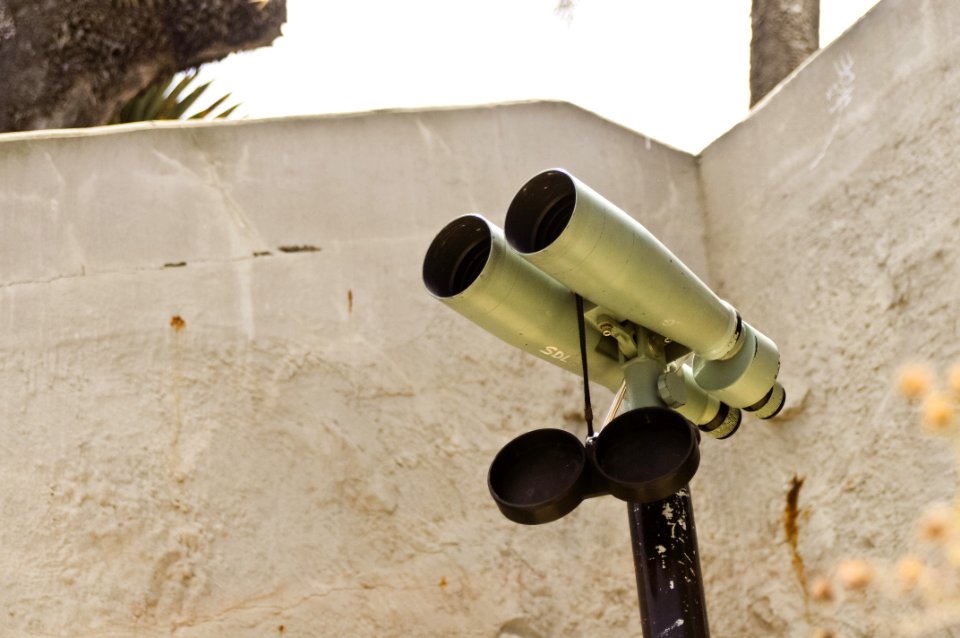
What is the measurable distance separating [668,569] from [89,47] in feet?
13.5

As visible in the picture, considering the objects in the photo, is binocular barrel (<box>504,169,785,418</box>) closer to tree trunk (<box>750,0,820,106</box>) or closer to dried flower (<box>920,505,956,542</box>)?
dried flower (<box>920,505,956,542</box>)

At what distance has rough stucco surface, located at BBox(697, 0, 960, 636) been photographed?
335 centimetres

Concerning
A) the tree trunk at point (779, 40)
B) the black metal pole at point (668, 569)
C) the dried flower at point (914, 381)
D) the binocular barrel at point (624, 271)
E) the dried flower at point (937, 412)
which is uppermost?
the tree trunk at point (779, 40)

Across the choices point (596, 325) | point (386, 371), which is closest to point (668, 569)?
point (596, 325)

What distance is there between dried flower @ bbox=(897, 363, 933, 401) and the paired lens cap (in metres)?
1.55

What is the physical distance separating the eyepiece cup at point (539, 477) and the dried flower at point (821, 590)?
5.76 ft

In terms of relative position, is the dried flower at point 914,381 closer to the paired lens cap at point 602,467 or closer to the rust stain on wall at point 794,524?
the rust stain on wall at point 794,524

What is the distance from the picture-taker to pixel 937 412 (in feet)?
10.7

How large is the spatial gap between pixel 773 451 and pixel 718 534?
0.32 meters

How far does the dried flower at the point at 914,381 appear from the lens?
10.8 feet

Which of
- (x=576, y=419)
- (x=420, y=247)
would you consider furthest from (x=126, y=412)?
(x=576, y=419)

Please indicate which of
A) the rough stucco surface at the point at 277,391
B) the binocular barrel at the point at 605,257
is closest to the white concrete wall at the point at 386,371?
the rough stucco surface at the point at 277,391

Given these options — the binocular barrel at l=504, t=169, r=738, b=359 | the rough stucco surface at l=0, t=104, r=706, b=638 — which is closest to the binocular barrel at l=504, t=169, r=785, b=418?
the binocular barrel at l=504, t=169, r=738, b=359

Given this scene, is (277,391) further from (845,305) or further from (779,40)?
(779,40)
